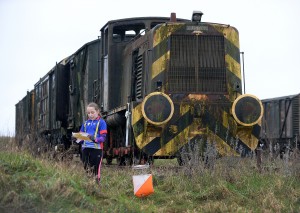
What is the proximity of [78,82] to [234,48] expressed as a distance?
21.8 ft

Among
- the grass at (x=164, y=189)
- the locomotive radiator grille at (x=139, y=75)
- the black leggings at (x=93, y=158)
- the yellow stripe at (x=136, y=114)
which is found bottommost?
the grass at (x=164, y=189)

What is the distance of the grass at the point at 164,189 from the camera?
20.9 feet

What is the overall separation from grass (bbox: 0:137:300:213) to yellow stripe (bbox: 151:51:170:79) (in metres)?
2.17

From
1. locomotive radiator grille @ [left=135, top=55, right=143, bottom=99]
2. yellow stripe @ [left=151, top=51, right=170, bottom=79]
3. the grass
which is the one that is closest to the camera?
the grass

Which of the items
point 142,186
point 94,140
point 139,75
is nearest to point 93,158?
point 94,140

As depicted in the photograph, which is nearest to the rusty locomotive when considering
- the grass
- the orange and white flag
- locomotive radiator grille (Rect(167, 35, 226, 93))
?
locomotive radiator grille (Rect(167, 35, 226, 93))

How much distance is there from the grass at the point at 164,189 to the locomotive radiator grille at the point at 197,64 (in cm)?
199

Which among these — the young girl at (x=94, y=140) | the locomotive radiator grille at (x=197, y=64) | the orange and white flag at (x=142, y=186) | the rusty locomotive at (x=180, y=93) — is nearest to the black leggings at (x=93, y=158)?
the young girl at (x=94, y=140)

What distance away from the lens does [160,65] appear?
11188mm

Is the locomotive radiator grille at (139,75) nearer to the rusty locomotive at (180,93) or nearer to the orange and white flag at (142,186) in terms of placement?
the rusty locomotive at (180,93)

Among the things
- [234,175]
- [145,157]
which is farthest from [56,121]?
[234,175]

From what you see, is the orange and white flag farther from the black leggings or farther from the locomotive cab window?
the locomotive cab window

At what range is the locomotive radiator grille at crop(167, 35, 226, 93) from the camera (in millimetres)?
11188

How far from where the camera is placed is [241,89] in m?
11.4
